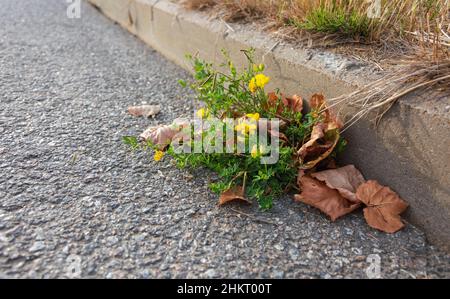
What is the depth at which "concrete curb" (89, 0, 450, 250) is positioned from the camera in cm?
152

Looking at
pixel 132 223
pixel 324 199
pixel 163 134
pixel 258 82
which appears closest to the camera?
pixel 132 223

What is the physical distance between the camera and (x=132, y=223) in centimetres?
157

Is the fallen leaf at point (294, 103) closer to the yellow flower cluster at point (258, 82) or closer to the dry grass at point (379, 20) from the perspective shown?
the yellow flower cluster at point (258, 82)

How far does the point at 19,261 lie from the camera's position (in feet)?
4.46

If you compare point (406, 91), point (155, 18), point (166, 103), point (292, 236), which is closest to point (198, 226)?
point (292, 236)

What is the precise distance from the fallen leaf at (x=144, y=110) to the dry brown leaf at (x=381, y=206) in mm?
1282

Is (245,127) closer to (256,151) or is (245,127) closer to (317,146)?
(256,151)

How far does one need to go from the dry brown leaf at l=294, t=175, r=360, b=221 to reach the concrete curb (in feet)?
0.64

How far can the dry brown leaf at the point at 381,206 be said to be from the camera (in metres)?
1.60

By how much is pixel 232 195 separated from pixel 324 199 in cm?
36

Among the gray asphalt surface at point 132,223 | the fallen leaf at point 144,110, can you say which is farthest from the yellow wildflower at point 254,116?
the fallen leaf at point 144,110

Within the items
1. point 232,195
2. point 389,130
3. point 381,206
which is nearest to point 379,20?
point 389,130

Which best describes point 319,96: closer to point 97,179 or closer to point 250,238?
point 250,238

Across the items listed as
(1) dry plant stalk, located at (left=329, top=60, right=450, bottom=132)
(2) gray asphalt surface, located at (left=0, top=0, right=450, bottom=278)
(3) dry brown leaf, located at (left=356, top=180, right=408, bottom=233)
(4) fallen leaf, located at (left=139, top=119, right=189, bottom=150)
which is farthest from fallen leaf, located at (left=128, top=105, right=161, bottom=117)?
(3) dry brown leaf, located at (left=356, top=180, right=408, bottom=233)
